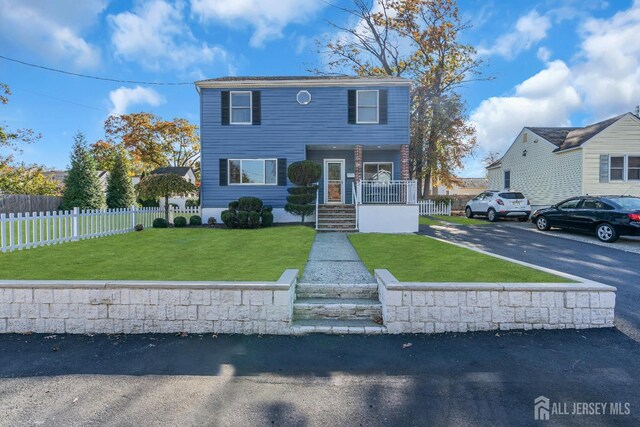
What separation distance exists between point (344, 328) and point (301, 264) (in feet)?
8.24

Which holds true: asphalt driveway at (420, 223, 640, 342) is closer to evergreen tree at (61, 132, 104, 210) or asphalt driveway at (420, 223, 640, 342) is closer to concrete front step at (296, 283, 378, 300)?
concrete front step at (296, 283, 378, 300)

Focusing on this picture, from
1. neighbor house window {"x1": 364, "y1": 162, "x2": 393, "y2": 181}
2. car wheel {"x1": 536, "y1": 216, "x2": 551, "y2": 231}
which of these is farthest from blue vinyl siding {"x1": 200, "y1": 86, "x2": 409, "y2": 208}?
car wheel {"x1": 536, "y1": 216, "x2": 551, "y2": 231}

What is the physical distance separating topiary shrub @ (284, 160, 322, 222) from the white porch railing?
81.5 inches

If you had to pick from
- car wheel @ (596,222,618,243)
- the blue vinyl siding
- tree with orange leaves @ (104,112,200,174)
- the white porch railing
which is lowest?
car wheel @ (596,222,618,243)

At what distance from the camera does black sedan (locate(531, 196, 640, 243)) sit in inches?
400

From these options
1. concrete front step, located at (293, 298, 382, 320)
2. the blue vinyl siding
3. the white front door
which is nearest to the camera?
concrete front step, located at (293, 298, 382, 320)

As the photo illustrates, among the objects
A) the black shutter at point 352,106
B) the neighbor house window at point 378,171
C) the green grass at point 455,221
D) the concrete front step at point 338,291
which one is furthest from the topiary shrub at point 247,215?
the concrete front step at point 338,291

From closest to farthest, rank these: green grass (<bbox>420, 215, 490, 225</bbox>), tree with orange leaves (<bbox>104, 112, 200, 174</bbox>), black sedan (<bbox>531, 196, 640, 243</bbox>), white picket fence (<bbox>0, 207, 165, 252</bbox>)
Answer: white picket fence (<bbox>0, 207, 165, 252</bbox>), black sedan (<bbox>531, 196, 640, 243</bbox>), green grass (<bbox>420, 215, 490, 225</bbox>), tree with orange leaves (<bbox>104, 112, 200, 174</bbox>)

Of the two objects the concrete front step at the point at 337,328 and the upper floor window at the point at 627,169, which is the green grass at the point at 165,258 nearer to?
the concrete front step at the point at 337,328

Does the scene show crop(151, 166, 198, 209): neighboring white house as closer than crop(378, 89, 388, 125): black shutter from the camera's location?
No

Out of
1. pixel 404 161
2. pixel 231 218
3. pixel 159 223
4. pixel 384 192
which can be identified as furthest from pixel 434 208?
pixel 159 223

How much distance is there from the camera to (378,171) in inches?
637

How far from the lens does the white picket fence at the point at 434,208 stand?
75.7ft

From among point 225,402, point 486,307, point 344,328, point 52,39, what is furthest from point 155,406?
point 52,39
